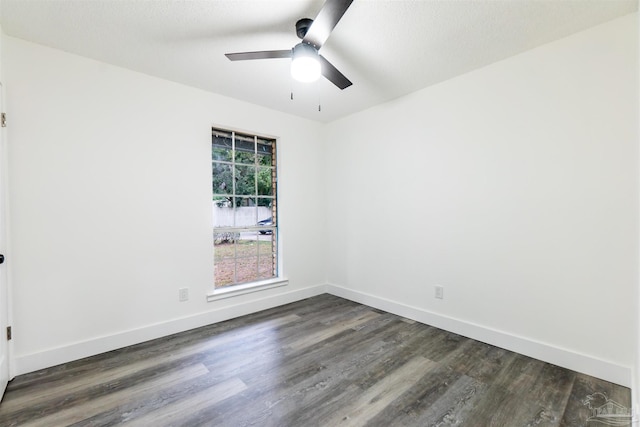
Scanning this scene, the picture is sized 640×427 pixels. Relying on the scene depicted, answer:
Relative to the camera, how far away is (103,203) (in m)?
2.44

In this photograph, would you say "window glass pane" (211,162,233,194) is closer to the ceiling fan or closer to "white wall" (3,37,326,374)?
"white wall" (3,37,326,374)

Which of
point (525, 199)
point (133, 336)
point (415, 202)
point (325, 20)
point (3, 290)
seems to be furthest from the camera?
point (415, 202)

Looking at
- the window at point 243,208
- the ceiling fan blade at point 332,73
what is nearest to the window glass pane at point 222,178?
the window at point 243,208

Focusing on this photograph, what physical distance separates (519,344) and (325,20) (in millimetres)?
2802

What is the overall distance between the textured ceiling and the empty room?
0.02 meters

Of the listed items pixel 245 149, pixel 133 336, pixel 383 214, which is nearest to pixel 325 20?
pixel 245 149

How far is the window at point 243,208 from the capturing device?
3.27 m

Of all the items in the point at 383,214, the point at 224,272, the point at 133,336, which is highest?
the point at 383,214

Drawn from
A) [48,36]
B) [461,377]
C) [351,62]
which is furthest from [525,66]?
[48,36]

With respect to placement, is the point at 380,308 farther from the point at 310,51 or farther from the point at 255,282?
the point at 310,51

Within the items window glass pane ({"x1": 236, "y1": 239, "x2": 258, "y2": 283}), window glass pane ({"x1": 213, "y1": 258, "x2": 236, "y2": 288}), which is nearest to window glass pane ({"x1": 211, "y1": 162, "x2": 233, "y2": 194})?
window glass pane ({"x1": 236, "y1": 239, "x2": 258, "y2": 283})

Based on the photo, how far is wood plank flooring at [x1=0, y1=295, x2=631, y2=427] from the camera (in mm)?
1657

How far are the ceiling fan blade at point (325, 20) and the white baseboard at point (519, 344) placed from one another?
268 centimetres

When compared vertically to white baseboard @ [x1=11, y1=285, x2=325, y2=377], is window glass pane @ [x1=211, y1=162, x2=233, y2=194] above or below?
above
